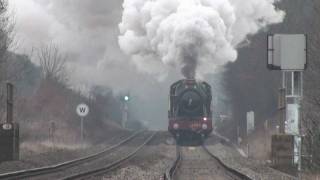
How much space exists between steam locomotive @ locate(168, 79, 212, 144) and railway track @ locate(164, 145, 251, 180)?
4970 mm

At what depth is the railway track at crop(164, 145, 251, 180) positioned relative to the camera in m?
22.8

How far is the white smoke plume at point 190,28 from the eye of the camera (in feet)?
133

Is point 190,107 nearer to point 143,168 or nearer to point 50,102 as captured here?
point 50,102

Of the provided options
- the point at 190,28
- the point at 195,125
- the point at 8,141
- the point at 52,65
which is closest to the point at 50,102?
the point at 52,65

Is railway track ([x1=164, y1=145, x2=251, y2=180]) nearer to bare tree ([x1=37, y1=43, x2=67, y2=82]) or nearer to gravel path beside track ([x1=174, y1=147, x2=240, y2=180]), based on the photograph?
gravel path beside track ([x1=174, y1=147, x2=240, y2=180])

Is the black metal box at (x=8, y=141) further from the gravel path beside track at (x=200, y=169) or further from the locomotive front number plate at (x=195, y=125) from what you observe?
the locomotive front number plate at (x=195, y=125)

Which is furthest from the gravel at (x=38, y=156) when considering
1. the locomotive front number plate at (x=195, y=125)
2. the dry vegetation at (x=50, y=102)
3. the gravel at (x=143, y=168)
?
the locomotive front number plate at (x=195, y=125)

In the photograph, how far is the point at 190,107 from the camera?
42.2 metres

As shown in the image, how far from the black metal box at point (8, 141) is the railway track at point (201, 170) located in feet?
21.7

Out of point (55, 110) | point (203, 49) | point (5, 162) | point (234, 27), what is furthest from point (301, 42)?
point (55, 110)

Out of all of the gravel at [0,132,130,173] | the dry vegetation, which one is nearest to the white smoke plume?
the dry vegetation

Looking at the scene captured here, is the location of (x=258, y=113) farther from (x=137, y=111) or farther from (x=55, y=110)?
(x=137, y=111)

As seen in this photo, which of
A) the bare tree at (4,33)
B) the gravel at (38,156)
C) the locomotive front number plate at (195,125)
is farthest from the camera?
the locomotive front number plate at (195,125)

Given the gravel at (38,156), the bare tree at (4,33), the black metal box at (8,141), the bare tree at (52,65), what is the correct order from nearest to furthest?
the gravel at (38,156) → the black metal box at (8,141) → the bare tree at (4,33) → the bare tree at (52,65)
